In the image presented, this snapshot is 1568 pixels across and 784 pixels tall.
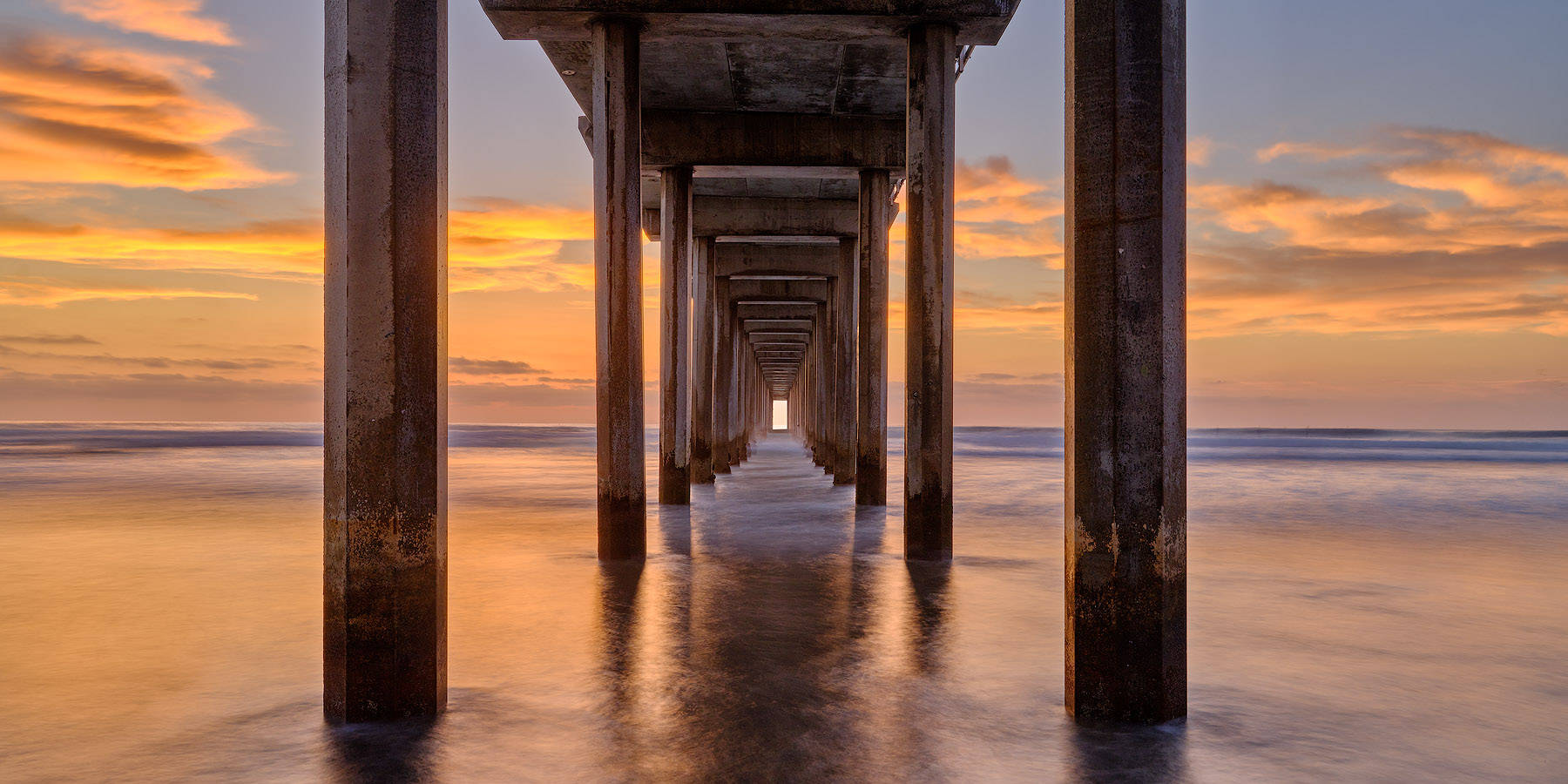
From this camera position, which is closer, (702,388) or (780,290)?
Answer: (702,388)

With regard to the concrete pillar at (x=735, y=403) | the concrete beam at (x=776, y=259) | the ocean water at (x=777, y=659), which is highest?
the concrete beam at (x=776, y=259)

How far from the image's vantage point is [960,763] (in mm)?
4207

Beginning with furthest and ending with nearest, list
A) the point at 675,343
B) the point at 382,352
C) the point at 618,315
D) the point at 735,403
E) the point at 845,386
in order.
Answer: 1. the point at 735,403
2. the point at 845,386
3. the point at 675,343
4. the point at 618,315
5. the point at 382,352

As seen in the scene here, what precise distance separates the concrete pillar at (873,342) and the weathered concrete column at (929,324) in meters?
4.40

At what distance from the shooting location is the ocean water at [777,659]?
4297 mm

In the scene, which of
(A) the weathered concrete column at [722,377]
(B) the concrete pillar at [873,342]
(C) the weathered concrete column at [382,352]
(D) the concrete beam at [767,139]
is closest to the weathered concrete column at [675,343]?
(D) the concrete beam at [767,139]

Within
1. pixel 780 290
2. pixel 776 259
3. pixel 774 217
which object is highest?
pixel 774 217

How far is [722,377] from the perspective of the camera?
2592 centimetres

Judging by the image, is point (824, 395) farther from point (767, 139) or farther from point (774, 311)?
point (767, 139)

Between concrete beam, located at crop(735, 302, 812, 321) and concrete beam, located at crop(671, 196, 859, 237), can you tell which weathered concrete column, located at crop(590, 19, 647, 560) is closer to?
concrete beam, located at crop(671, 196, 859, 237)

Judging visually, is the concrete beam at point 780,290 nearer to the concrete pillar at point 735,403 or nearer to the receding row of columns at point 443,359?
the concrete pillar at point 735,403

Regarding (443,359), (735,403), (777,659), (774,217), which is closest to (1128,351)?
(777,659)

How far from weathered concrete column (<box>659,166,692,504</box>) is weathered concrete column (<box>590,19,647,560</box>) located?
4.16m

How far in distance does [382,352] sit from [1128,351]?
3434 millimetres
